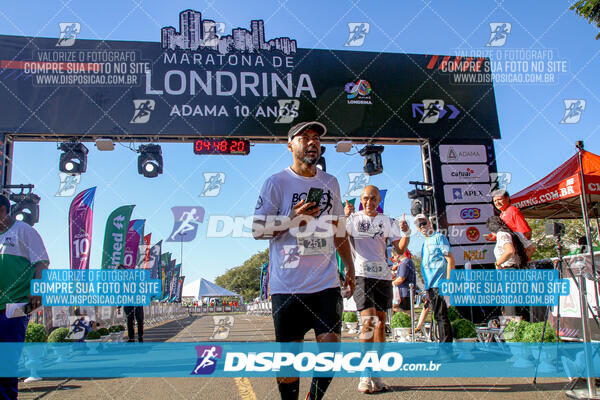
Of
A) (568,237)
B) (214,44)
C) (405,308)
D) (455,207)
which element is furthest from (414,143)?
(568,237)

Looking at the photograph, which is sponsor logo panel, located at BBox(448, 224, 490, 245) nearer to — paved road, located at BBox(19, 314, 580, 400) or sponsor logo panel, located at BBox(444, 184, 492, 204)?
sponsor logo panel, located at BBox(444, 184, 492, 204)

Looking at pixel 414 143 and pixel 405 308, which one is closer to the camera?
pixel 405 308

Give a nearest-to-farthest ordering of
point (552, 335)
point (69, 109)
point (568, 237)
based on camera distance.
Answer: point (552, 335)
point (69, 109)
point (568, 237)

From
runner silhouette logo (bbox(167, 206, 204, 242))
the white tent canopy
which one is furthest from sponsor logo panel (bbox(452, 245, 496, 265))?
the white tent canopy

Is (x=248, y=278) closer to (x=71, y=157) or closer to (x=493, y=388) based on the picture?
(x=71, y=157)

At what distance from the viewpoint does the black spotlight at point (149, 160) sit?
464 inches

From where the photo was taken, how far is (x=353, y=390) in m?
4.39

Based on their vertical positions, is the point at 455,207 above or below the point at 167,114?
below

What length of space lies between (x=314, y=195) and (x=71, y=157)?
10516 mm

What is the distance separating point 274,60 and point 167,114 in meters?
3.43

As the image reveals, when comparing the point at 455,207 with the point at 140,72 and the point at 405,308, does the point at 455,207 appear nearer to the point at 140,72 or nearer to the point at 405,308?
the point at 405,308

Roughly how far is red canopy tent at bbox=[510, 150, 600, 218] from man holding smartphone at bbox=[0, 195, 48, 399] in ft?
28.3

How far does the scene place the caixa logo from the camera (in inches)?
491

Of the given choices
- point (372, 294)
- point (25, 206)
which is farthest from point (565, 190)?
point (25, 206)
